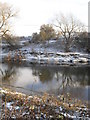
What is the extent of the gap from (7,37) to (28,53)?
11.8 feet

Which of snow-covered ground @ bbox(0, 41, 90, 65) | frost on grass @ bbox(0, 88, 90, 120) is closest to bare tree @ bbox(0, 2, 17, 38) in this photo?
snow-covered ground @ bbox(0, 41, 90, 65)

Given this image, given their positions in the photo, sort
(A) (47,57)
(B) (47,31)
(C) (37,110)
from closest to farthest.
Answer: (C) (37,110)
(A) (47,57)
(B) (47,31)

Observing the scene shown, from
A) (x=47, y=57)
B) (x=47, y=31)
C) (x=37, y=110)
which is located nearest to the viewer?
(x=37, y=110)

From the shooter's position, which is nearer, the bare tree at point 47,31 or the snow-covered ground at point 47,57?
the snow-covered ground at point 47,57

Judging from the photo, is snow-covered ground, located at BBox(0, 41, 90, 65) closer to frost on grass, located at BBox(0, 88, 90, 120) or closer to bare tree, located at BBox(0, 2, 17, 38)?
bare tree, located at BBox(0, 2, 17, 38)

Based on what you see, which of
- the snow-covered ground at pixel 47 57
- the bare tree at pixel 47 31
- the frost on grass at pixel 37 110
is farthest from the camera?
the bare tree at pixel 47 31

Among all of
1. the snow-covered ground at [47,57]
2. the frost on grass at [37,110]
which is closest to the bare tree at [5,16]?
the snow-covered ground at [47,57]

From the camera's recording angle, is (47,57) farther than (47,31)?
No

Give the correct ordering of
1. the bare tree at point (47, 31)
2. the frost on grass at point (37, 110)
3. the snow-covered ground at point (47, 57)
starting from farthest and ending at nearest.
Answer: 1. the bare tree at point (47, 31)
2. the snow-covered ground at point (47, 57)
3. the frost on grass at point (37, 110)

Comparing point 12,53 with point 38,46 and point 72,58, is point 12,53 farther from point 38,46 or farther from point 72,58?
point 72,58

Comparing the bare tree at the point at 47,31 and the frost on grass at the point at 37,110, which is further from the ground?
the bare tree at the point at 47,31

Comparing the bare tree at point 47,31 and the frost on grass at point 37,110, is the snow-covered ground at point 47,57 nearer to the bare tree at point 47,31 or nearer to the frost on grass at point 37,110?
the bare tree at point 47,31

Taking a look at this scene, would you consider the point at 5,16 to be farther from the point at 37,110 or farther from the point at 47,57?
the point at 37,110

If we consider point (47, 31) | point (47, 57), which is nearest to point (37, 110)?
point (47, 57)
